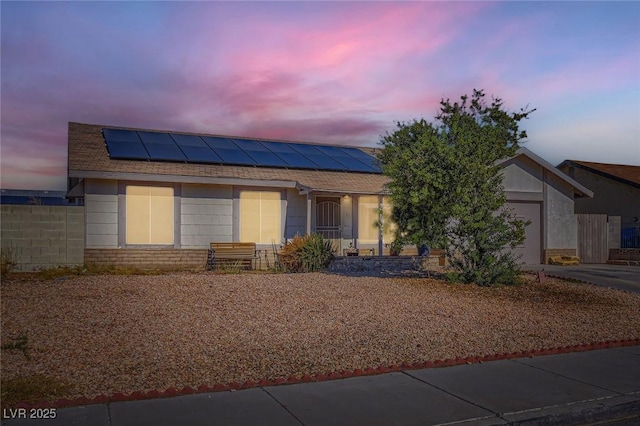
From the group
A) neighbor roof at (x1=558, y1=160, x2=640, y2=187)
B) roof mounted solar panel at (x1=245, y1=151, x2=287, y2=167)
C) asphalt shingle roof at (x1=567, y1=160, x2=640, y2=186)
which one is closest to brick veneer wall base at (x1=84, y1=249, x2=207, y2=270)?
roof mounted solar panel at (x1=245, y1=151, x2=287, y2=167)

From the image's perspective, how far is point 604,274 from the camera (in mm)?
19484

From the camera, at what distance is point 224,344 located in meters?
8.66

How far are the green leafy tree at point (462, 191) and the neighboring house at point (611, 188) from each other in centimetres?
1572

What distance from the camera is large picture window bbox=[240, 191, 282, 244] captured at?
65.3 ft

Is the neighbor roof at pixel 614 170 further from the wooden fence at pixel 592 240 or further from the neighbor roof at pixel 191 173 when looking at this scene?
the neighbor roof at pixel 191 173

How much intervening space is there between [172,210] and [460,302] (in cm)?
993

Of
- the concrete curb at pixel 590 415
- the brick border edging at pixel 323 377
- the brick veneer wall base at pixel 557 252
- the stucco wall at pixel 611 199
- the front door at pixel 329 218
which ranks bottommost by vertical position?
the concrete curb at pixel 590 415

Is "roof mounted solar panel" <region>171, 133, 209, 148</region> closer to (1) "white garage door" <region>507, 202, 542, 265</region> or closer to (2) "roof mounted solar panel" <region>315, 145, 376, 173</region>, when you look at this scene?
(2) "roof mounted solar panel" <region>315, 145, 376, 173</region>

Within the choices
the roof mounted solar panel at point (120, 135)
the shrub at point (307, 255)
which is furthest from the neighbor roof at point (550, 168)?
the roof mounted solar panel at point (120, 135)

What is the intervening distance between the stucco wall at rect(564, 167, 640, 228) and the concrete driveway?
7811 mm

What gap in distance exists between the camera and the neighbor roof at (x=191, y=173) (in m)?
17.7

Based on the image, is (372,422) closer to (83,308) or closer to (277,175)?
(83,308)

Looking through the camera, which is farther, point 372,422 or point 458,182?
point 458,182

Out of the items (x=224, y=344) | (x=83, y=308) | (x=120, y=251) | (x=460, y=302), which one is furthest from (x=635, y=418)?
(x=120, y=251)
